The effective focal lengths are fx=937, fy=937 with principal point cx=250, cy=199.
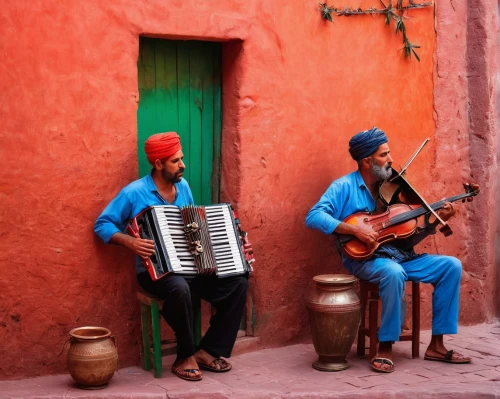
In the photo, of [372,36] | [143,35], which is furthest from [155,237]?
[372,36]

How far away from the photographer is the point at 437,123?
25.3ft

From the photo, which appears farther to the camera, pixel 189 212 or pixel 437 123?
pixel 437 123

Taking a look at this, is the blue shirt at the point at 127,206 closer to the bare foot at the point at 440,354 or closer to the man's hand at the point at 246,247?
the man's hand at the point at 246,247

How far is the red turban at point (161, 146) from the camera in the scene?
6113mm

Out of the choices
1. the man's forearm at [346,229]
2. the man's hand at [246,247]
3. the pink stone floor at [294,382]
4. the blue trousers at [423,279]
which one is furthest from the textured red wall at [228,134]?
the blue trousers at [423,279]

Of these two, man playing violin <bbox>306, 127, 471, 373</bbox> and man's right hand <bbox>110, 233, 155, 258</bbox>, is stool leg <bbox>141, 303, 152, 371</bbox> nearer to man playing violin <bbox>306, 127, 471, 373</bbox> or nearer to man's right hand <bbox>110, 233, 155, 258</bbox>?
man's right hand <bbox>110, 233, 155, 258</bbox>

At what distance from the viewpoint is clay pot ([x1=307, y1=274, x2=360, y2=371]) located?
6355mm

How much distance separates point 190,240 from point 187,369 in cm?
84

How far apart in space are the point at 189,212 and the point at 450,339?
8.35 ft

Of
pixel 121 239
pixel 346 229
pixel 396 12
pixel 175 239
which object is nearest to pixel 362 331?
pixel 346 229

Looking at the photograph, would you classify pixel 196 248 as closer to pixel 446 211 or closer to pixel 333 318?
pixel 333 318

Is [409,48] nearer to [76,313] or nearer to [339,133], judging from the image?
[339,133]

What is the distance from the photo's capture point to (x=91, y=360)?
573 cm

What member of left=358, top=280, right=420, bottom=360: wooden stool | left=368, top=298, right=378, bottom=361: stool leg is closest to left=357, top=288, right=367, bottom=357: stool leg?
left=358, top=280, right=420, bottom=360: wooden stool
